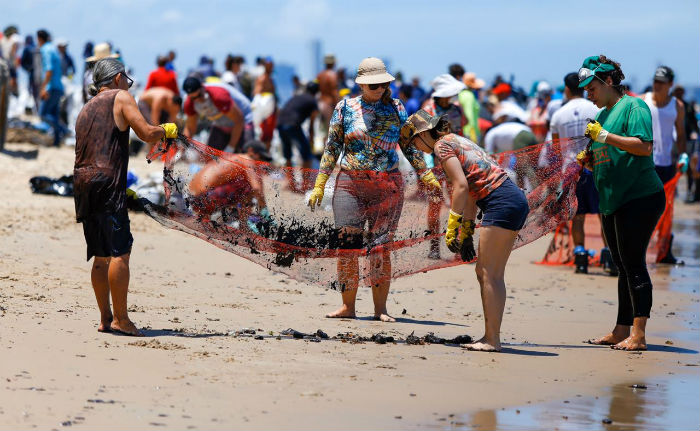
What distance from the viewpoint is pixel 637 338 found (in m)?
7.57

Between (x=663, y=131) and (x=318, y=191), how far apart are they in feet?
15.9

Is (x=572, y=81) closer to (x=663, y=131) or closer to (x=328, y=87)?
(x=663, y=131)

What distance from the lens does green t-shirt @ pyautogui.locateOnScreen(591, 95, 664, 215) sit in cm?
729

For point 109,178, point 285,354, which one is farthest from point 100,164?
point 285,354

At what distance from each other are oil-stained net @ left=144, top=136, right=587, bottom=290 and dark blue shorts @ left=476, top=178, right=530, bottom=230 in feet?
2.88

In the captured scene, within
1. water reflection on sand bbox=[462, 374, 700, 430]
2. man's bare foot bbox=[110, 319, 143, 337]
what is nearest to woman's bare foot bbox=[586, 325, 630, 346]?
water reflection on sand bbox=[462, 374, 700, 430]

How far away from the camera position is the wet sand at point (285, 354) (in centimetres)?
552

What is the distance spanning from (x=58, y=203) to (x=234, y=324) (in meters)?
7.00

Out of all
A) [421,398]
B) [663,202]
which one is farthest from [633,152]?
[421,398]

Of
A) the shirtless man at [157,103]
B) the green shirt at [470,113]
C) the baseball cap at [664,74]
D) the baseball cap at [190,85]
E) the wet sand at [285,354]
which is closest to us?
the wet sand at [285,354]

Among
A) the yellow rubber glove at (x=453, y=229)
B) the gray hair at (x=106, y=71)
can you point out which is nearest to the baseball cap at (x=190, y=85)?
the gray hair at (x=106, y=71)

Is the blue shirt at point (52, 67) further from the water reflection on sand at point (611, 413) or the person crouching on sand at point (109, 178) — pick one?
the water reflection on sand at point (611, 413)

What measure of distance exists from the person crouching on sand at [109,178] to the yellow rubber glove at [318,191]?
1353 mm

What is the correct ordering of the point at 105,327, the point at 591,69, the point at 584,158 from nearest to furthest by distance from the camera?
the point at 105,327 < the point at 591,69 < the point at 584,158
